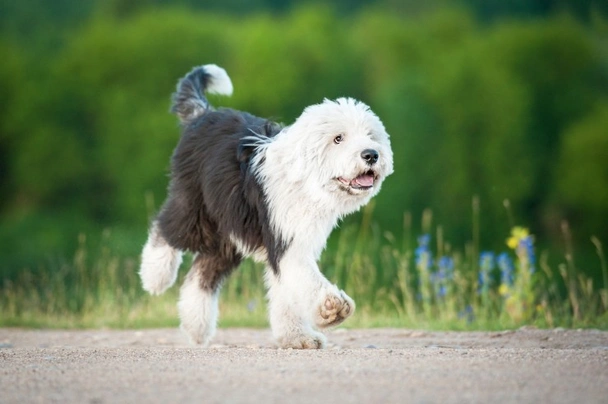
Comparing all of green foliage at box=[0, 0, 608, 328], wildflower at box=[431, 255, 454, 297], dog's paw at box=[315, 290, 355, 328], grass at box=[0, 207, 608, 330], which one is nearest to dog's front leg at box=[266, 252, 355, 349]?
dog's paw at box=[315, 290, 355, 328]

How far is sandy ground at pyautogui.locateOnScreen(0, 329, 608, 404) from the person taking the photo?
5320mm

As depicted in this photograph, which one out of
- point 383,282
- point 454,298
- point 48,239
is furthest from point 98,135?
point 454,298

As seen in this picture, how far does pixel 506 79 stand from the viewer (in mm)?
38562

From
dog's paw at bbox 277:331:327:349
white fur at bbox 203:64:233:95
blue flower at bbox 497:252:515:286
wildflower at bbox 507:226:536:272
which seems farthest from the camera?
blue flower at bbox 497:252:515:286

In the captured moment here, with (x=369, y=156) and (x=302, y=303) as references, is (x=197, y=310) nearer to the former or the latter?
(x=302, y=303)

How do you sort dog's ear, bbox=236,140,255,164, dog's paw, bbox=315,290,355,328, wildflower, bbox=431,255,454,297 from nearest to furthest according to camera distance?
dog's paw, bbox=315,290,355,328 → dog's ear, bbox=236,140,255,164 → wildflower, bbox=431,255,454,297

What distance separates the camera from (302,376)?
5.77 m

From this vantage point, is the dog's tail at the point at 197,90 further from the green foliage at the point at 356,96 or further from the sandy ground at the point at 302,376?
the green foliage at the point at 356,96

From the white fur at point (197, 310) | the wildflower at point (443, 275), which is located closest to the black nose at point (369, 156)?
the white fur at point (197, 310)

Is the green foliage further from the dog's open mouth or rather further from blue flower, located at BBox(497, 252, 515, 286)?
the dog's open mouth

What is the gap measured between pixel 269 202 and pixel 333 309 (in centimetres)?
100

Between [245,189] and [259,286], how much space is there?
4649 mm

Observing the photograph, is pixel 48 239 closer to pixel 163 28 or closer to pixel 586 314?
pixel 163 28

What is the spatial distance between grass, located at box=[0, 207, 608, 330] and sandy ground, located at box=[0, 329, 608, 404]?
368cm
